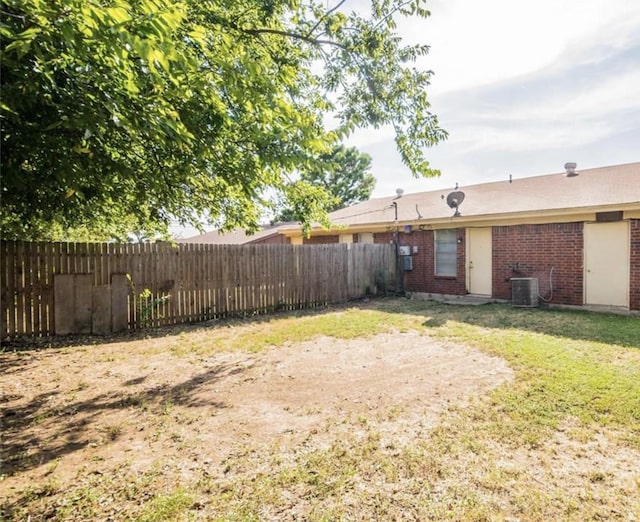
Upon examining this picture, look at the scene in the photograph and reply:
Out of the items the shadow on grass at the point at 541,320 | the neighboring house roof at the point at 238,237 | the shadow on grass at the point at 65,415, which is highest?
the neighboring house roof at the point at 238,237

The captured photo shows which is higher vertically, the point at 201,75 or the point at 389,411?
the point at 201,75

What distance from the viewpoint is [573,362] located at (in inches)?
199

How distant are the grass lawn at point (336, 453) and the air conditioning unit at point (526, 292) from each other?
167 inches

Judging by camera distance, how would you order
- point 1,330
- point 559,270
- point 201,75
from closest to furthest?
point 201,75
point 1,330
point 559,270

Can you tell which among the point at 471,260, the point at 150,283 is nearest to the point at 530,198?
the point at 471,260

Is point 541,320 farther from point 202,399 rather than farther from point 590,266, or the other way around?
point 202,399

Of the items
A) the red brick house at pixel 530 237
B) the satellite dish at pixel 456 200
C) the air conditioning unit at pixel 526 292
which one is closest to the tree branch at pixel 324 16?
the red brick house at pixel 530 237

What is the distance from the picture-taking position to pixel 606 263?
29.3 feet

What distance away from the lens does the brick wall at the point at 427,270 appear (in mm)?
11633

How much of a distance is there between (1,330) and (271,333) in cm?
470

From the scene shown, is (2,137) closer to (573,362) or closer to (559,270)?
(573,362)

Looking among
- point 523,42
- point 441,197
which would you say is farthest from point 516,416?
point 441,197

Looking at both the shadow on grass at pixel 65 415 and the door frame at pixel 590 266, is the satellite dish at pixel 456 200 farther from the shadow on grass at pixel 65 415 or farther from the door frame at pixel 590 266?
the shadow on grass at pixel 65 415

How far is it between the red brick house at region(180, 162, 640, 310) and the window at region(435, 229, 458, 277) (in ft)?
0.11
